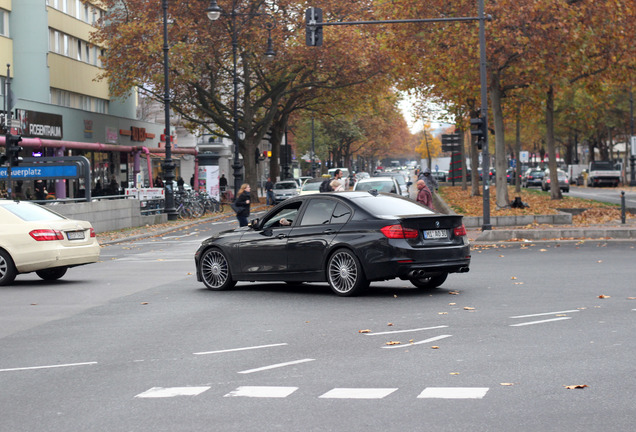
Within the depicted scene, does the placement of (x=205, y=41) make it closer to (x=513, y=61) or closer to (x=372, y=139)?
(x=513, y=61)

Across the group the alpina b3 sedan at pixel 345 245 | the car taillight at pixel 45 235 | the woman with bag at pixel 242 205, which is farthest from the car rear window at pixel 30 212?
the woman with bag at pixel 242 205

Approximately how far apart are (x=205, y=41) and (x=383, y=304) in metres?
39.4

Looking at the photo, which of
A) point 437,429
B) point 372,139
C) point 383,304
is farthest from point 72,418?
point 372,139

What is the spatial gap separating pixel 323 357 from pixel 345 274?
5030 mm

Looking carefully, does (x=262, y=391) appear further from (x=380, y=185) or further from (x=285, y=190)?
(x=285, y=190)

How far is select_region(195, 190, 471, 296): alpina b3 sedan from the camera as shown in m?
13.5

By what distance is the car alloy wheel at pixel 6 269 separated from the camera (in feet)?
55.6

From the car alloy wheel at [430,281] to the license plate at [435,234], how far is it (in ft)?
3.02

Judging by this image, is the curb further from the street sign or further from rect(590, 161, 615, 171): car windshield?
rect(590, 161, 615, 171): car windshield

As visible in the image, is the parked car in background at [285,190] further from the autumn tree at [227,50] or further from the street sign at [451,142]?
the street sign at [451,142]

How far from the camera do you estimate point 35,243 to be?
1697 centimetres

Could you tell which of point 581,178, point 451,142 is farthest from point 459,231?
point 581,178

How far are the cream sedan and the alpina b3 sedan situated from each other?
10.1 ft

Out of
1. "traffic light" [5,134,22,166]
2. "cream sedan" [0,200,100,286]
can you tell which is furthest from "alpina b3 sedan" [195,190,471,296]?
"traffic light" [5,134,22,166]
